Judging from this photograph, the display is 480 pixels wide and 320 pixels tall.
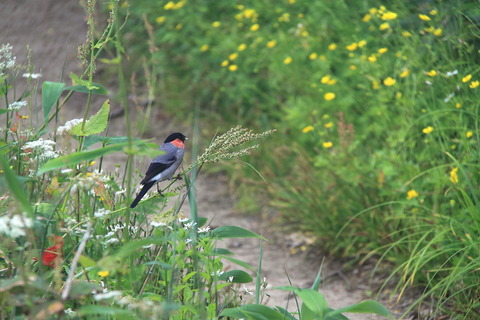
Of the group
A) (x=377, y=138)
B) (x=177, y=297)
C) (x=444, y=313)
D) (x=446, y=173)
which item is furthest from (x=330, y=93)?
(x=177, y=297)

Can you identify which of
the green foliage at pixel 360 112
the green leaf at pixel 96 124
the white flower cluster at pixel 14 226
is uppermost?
the white flower cluster at pixel 14 226

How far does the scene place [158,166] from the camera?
1.84m

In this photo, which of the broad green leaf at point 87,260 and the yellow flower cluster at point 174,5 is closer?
the broad green leaf at point 87,260

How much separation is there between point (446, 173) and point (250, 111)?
2037 millimetres

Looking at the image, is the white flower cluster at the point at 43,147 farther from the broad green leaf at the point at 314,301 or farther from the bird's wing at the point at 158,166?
the broad green leaf at the point at 314,301

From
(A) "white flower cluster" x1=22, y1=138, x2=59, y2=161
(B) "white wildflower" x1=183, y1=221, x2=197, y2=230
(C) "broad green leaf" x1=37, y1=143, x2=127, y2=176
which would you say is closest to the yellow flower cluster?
(A) "white flower cluster" x1=22, y1=138, x2=59, y2=161

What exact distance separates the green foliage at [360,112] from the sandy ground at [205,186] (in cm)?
19

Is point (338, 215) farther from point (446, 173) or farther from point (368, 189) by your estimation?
point (446, 173)

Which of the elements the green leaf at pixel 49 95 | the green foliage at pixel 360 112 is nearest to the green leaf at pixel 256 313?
the green leaf at pixel 49 95

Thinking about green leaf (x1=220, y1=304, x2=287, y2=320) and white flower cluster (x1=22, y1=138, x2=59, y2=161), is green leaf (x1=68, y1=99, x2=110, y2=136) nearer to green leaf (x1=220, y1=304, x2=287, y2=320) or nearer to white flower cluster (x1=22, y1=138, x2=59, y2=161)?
white flower cluster (x1=22, y1=138, x2=59, y2=161)

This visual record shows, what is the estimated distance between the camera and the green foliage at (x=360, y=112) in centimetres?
303

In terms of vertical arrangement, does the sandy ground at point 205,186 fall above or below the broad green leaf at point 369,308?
below

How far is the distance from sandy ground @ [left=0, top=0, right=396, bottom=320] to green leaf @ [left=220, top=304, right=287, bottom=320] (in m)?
0.08

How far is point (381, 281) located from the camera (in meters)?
3.36
